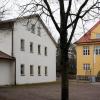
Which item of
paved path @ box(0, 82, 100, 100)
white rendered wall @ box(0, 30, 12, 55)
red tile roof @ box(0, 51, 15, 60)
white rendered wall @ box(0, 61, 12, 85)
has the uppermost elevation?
white rendered wall @ box(0, 30, 12, 55)

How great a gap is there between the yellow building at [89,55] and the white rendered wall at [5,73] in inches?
1048

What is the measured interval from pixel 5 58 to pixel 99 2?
72.9ft

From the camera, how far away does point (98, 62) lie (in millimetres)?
62906

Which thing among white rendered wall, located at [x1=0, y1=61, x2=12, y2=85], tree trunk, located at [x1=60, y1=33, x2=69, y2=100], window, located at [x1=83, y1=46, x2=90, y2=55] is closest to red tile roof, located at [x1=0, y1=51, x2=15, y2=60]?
white rendered wall, located at [x1=0, y1=61, x2=12, y2=85]

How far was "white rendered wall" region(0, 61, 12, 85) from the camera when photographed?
3656 cm

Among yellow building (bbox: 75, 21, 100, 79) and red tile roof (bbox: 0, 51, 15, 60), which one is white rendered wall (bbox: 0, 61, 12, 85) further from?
yellow building (bbox: 75, 21, 100, 79)

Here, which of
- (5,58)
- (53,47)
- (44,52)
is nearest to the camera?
(5,58)

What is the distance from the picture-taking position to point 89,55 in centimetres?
6375

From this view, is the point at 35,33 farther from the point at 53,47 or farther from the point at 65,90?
the point at 65,90

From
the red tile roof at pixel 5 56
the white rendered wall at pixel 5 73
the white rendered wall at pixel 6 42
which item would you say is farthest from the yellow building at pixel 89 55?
the white rendered wall at pixel 5 73

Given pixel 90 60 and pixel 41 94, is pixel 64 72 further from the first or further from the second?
pixel 90 60

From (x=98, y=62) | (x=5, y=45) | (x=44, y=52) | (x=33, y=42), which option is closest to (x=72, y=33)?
(x=5, y=45)

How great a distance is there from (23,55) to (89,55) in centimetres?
2443

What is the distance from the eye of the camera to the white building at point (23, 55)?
38344 mm
